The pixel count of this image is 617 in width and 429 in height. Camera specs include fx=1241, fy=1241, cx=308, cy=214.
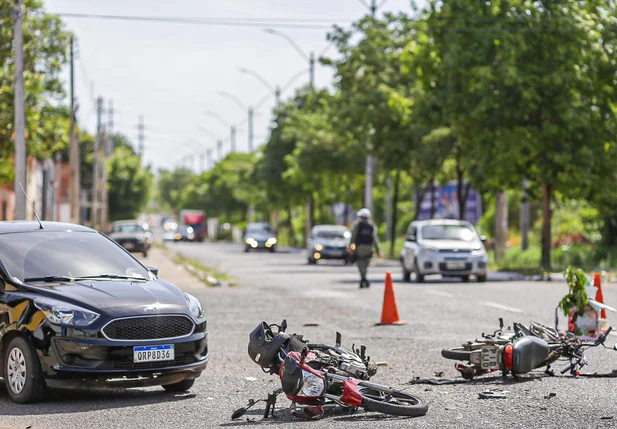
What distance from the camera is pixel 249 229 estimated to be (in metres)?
73.2

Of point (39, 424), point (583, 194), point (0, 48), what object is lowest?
point (39, 424)

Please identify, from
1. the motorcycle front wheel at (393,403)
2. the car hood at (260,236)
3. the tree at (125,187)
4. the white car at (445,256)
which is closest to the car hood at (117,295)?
the motorcycle front wheel at (393,403)

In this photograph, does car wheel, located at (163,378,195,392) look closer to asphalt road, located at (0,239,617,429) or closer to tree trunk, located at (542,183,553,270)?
asphalt road, located at (0,239,617,429)

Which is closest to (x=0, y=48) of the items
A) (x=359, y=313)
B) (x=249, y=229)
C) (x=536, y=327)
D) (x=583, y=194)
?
(x=583, y=194)

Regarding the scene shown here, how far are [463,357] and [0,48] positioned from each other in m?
29.0

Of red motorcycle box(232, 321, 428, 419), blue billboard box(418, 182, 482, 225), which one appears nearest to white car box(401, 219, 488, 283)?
red motorcycle box(232, 321, 428, 419)

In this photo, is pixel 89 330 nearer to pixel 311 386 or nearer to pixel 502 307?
pixel 311 386

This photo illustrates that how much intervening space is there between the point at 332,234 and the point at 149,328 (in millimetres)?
39589

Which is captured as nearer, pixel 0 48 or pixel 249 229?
pixel 0 48

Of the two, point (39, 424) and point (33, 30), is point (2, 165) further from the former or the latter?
point (39, 424)

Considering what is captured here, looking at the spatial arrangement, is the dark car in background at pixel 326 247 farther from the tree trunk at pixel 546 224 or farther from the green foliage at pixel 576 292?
the green foliage at pixel 576 292

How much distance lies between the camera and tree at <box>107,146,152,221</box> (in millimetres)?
117188

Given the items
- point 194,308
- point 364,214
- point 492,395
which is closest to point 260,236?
point 364,214

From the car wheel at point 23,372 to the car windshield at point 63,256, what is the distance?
750 millimetres
